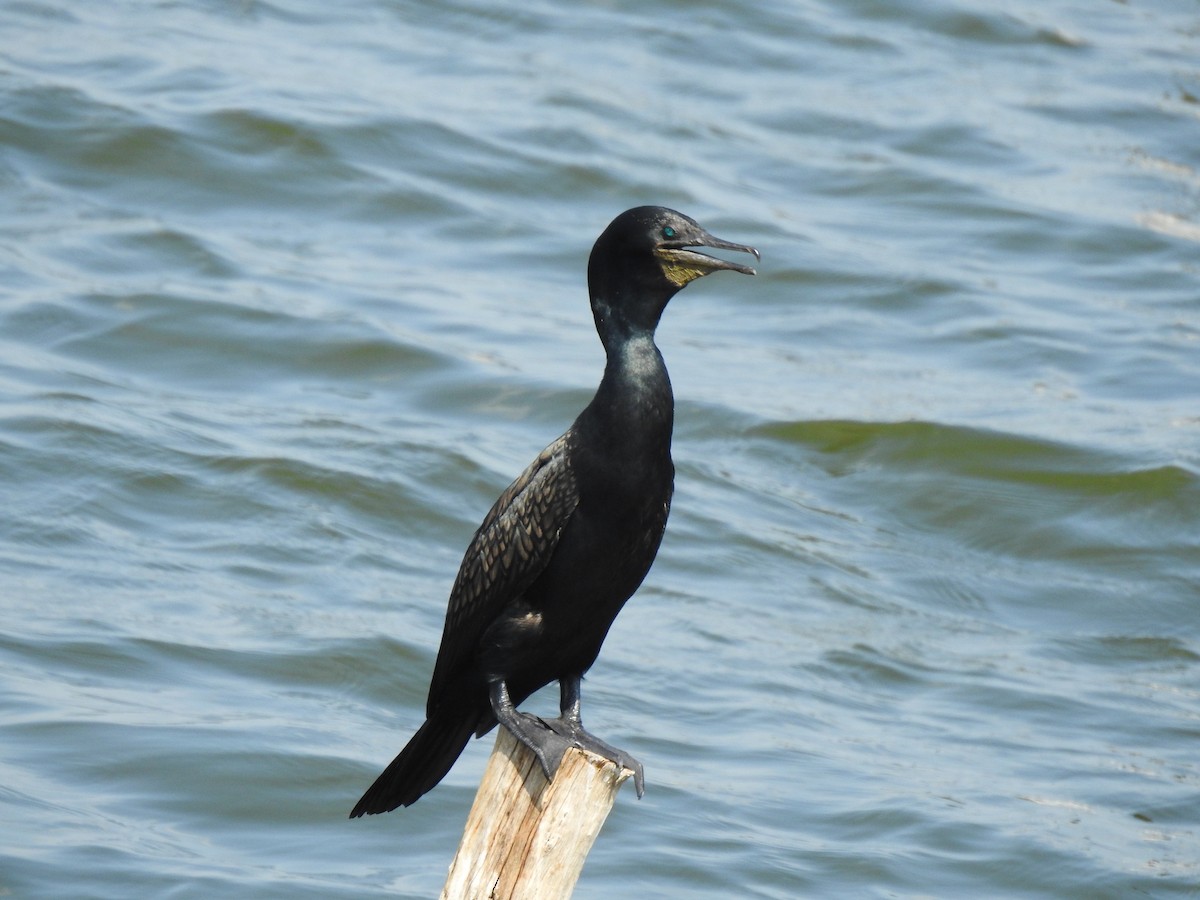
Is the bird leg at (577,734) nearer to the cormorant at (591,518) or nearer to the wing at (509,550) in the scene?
the cormorant at (591,518)

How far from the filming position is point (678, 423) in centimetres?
1239

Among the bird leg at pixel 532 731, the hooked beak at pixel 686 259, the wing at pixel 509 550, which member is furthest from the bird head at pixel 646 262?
the bird leg at pixel 532 731

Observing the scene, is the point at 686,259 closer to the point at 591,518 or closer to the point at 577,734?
the point at 591,518

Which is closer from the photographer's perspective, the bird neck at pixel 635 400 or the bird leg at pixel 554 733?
the bird leg at pixel 554 733

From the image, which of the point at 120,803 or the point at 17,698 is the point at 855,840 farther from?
the point at 17,698

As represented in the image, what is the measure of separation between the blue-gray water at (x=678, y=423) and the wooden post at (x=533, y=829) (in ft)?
10.2

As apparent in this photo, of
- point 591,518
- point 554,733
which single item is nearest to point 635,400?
point 591,518

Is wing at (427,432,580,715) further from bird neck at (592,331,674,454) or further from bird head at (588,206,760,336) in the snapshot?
bird head at (588,206,760,336)

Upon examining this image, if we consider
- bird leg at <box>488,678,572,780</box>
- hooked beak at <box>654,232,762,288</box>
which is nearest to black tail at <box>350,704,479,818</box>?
bird leg at <box>488,678,572,780</box>

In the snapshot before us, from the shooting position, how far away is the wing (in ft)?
16.2

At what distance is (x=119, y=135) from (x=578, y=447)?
10.8 metres

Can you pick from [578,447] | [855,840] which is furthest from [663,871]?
[578,447]

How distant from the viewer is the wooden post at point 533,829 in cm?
461

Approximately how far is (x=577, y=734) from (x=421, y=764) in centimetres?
51
